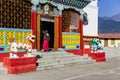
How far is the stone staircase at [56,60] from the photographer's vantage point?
16344 millimetres

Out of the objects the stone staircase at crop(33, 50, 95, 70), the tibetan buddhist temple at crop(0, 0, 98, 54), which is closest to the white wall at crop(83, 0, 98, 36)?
the tibetan buddhist temple at crop(0, 0, 98, 54)

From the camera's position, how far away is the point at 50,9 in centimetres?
2016

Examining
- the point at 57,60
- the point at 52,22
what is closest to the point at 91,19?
the point at 52,22

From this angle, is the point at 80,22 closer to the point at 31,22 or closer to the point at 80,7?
the point at 80,7

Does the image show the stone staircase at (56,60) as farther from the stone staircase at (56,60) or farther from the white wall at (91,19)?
the white wall at (91,19)

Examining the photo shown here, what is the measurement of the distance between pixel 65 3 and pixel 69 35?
94.1 inches

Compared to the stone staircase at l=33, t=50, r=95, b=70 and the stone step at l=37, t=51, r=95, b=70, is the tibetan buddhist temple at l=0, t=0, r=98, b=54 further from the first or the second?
the stone step at l=37, t=51, r=95, b=70

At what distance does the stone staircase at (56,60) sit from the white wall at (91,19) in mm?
5653

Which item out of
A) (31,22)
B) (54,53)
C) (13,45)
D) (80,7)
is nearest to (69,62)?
(54,53)

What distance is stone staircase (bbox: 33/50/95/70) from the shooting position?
1634 centimetres

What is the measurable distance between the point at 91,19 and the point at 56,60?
9752 millimetres

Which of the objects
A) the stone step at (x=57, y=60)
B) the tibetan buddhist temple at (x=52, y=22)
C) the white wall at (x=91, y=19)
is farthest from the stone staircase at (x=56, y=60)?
the white wall at (x=91, y=19)

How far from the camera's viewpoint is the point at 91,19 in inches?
1041

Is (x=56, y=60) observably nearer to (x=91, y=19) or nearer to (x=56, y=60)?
(x=56, y=60)
